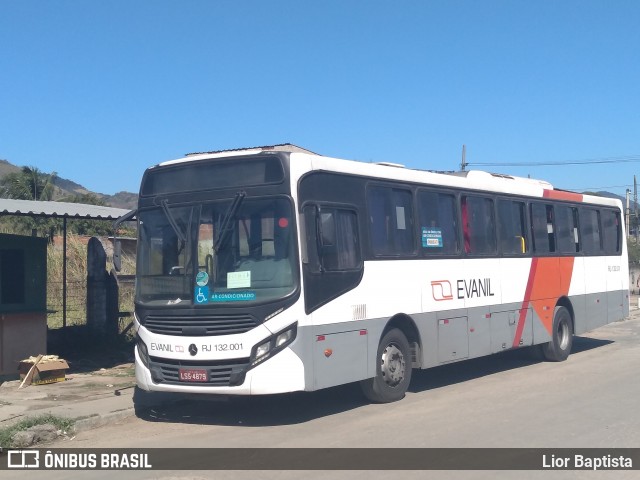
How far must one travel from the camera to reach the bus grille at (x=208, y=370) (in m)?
9.59

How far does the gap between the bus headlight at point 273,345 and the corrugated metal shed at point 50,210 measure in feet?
17.5

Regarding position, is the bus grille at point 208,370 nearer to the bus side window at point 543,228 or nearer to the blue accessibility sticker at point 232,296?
the blue accessibility sticker at point 232,296

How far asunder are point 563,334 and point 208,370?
30.8 feet

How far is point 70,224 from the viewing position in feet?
122

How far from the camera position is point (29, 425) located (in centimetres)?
945

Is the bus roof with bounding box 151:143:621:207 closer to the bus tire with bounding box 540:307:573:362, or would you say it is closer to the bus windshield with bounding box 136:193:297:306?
the bus windshield with bounding box 136:193:297:306

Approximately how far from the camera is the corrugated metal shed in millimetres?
12586

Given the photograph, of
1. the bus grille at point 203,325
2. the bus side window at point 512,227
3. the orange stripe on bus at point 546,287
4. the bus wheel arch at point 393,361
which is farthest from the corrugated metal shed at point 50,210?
the orange stripe on bus at point 546,287

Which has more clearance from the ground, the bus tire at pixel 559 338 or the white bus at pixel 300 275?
the white bus at pixel 300 275

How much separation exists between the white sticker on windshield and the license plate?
3.78 ft

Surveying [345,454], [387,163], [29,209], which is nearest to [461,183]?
[387,163]

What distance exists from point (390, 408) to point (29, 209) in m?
6.83

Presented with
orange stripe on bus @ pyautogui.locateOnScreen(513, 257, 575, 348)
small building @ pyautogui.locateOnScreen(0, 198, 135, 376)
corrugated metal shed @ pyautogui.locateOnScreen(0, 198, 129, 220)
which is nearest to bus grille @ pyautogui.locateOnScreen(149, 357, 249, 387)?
corrugated metal shed @ pyautogui.locateOnScreen(0, 198, 129, 220)
